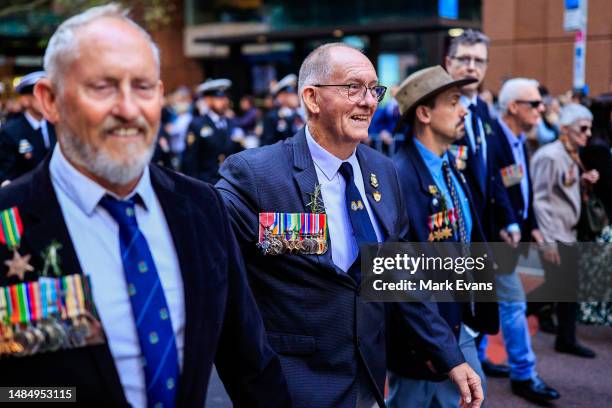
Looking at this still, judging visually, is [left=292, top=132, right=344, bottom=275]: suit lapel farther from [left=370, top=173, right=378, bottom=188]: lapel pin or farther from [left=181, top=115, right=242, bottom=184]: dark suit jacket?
[left=181, top=115, right=242, bottom=184]: dark suit jacket

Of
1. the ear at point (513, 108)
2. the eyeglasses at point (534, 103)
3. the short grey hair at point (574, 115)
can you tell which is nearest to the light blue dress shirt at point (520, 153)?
the ear at point (513, 108)

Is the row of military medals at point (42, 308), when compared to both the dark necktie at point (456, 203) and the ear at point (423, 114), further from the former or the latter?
the ear at point (423, 114)

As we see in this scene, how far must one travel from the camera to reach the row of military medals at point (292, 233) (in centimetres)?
317

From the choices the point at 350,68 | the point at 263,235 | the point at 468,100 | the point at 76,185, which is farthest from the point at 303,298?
the point at 468,100

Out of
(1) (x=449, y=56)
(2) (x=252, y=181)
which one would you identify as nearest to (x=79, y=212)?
(2) (x=252, y=181)

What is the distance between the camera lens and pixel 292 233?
3.19 meters

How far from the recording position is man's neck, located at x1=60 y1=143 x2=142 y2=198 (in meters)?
2.03

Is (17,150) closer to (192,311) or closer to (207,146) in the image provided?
(207,146)

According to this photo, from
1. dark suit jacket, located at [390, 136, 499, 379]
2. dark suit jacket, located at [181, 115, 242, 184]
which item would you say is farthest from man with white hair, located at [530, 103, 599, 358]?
dark suit jacket, located at [181, 115, 242, 184]

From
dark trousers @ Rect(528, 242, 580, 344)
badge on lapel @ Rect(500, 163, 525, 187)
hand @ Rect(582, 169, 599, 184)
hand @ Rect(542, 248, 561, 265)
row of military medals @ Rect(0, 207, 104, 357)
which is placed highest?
row of military medals @ Rect(0, 207, 104, 357)

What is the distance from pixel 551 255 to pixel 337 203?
3760mm

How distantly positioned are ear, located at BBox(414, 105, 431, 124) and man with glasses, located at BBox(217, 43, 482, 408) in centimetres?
87

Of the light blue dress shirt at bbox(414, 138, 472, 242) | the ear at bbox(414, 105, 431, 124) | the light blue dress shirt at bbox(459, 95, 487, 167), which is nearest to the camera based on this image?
the light blue dress shirt at bbox(414, 138, 472, 242)

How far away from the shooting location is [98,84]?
1969 millimetres
